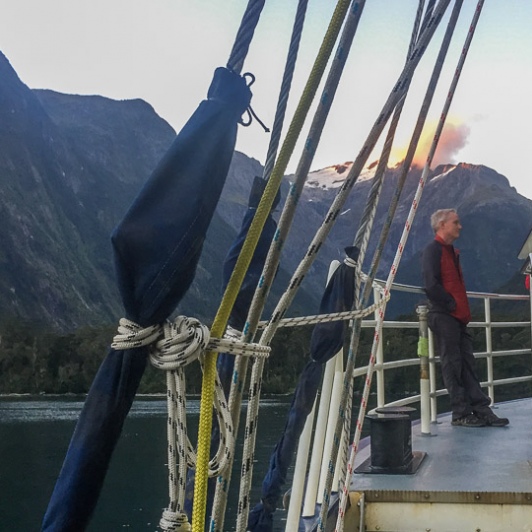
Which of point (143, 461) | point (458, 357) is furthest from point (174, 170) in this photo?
point (143, 461)

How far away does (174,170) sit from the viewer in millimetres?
1453

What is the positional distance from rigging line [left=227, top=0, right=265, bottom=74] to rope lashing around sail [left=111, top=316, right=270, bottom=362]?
0.52m

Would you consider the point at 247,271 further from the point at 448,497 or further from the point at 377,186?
the point at 448,497

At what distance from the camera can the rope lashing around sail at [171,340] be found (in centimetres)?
137

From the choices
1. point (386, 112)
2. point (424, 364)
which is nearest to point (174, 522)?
point (386, 112)

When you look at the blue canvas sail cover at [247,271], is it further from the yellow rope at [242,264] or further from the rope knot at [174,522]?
the rope knot at [174,522]

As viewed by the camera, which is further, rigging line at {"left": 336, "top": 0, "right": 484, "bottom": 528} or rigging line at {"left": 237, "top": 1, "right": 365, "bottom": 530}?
rigging line at {"left": 336, "top": 0, "right": 484, "bottom": 528}

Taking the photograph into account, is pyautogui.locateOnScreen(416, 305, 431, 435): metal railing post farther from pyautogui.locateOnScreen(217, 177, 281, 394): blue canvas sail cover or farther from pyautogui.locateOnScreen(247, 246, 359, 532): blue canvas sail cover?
pyautogui.locateOnScreen(217, 177, 281, 394): blue canvas sail cover

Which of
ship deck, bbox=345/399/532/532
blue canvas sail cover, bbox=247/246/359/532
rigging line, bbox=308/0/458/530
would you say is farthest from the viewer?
Answer: ship deck, bbox=345/399/532/532

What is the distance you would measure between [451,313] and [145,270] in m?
3.51

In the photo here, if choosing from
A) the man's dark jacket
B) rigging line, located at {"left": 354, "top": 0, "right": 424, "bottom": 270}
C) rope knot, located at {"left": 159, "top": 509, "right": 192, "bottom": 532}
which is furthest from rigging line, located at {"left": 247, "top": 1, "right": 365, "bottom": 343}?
the man's dark jacket

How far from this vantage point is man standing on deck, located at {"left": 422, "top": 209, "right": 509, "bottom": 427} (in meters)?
4.53

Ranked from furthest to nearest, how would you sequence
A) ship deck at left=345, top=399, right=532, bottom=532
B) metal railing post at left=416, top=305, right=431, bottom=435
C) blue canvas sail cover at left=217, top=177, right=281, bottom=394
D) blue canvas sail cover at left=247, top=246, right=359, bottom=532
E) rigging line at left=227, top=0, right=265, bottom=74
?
metal railing post at left=416, top=305, right=431, bottom=435, ship deck at left=345, top=399, right=532, bottom=532, blue canvas sail cover at left=247, top=246, right=359, bottom=532, blue canvas sail cover at left=217, top=177, right=281, bottom=394, rigging line at left=227, top=0, right=265, bottom=74

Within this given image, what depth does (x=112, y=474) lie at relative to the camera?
2792cm
